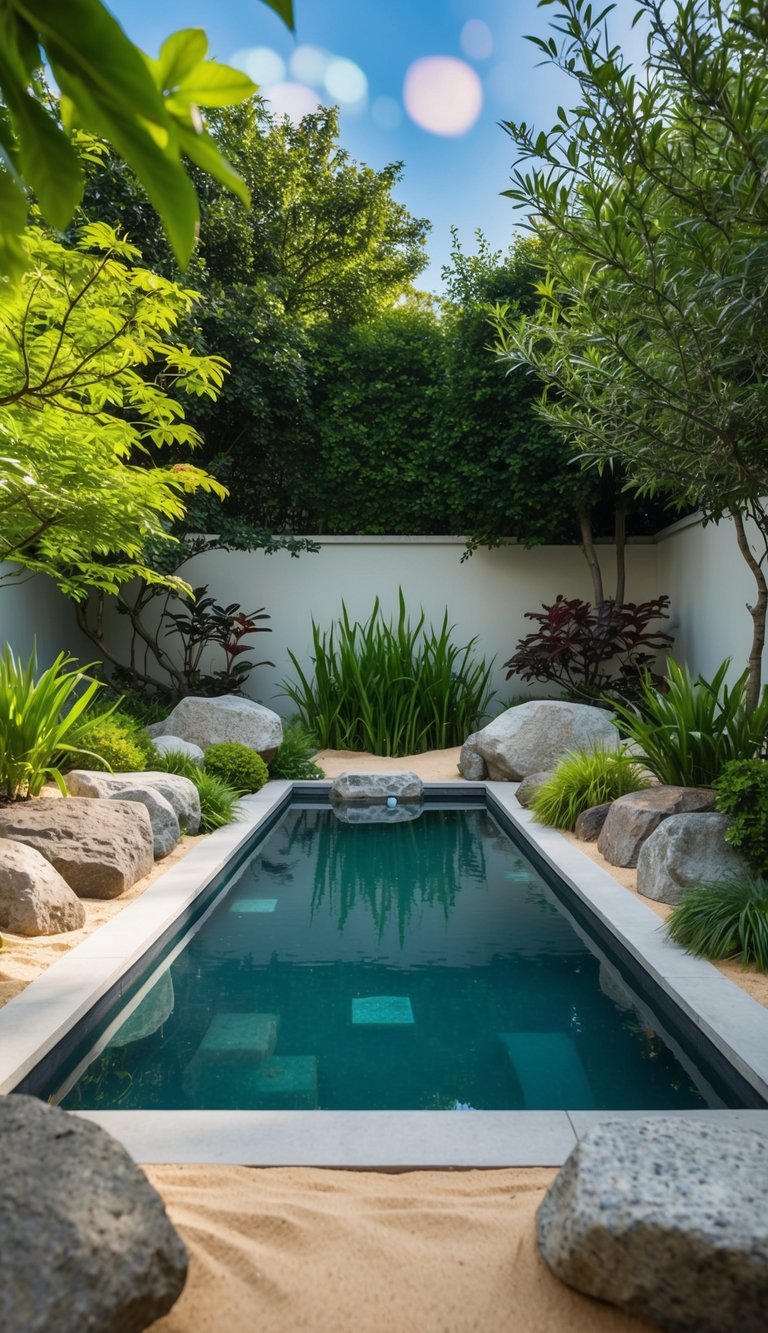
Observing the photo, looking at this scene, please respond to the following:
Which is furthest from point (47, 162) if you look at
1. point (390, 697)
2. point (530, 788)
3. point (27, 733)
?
point (390, 697)

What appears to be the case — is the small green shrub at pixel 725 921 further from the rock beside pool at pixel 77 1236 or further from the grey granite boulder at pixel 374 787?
the grey granite boulder at pixel 374 787

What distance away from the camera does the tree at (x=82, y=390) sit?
3.29 m

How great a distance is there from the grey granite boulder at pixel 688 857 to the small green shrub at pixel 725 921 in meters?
0.41

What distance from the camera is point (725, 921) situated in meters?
3.24

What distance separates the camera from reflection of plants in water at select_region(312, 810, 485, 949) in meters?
4.59

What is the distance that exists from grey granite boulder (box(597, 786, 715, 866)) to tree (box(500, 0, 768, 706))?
1.61 m

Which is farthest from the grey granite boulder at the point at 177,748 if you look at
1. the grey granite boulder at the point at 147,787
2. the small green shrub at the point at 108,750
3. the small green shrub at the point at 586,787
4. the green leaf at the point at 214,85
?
the green leaf at the point at 214,85

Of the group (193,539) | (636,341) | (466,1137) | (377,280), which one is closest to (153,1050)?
(466,1137)

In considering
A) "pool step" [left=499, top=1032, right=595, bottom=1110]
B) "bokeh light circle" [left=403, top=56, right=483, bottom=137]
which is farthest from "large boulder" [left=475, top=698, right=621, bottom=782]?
"bokeh light circle" [left=403, top=56, right=483, bottom=137]

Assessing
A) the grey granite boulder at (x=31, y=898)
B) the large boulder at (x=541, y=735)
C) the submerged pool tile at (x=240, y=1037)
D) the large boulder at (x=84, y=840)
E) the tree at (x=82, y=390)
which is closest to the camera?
the submerged pool tile at (x=240, y=1037)

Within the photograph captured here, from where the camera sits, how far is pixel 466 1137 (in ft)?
6.82

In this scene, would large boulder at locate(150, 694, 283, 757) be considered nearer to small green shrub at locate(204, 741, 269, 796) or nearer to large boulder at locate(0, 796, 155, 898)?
small green shrub at locate(204, 741, 269, 796)

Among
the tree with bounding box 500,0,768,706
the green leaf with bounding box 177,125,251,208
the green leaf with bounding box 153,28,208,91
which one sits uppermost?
the tree with bounding box 500,0,768,706

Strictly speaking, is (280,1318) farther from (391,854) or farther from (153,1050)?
(391,854)
